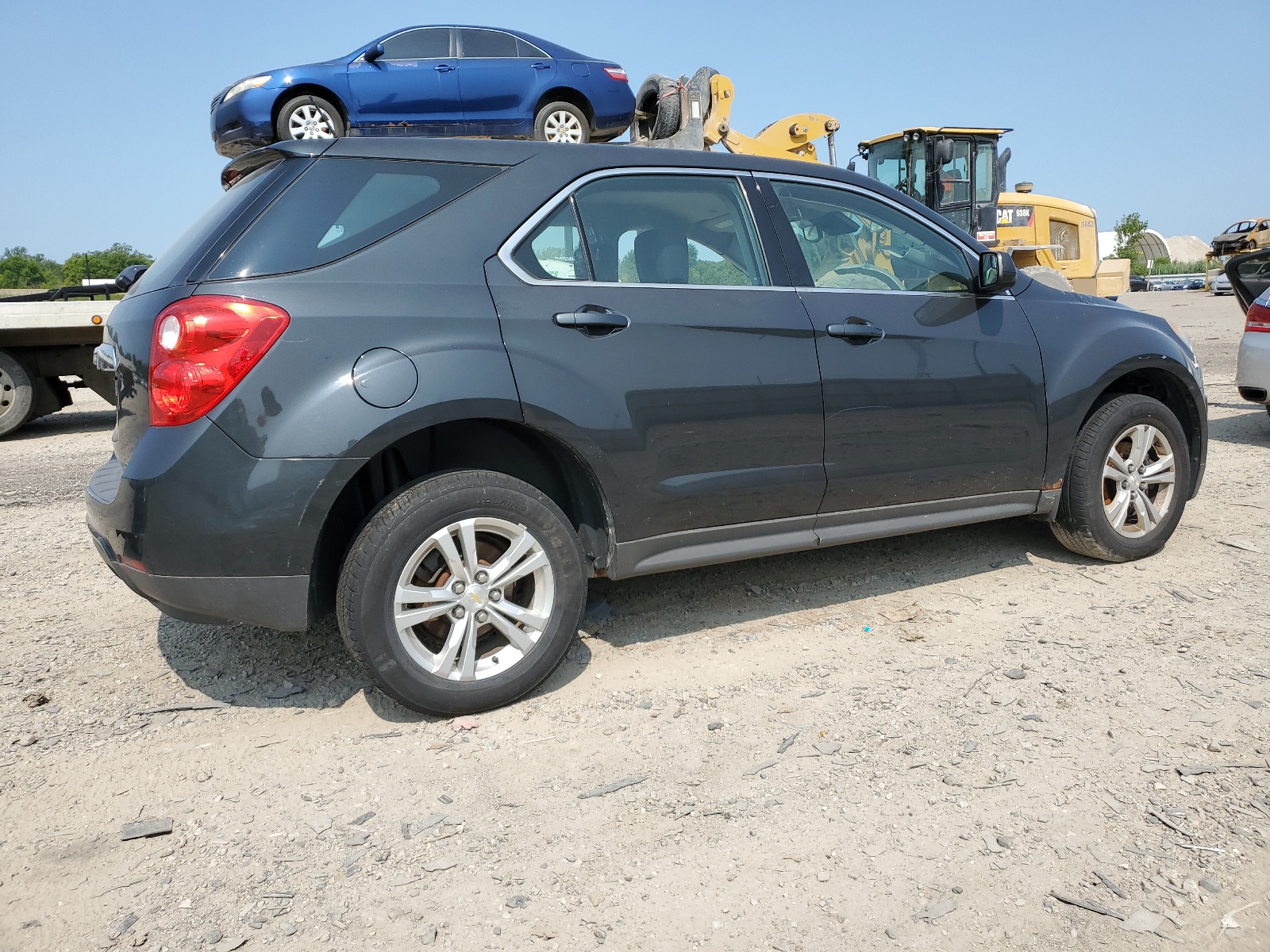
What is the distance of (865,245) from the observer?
4.01 meters

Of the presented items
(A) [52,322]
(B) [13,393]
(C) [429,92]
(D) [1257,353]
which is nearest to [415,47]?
(C) [429,92]

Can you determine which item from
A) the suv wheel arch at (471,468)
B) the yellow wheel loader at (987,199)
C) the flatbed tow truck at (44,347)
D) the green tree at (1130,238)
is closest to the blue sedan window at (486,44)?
the flatbed tow truck at (44,347)

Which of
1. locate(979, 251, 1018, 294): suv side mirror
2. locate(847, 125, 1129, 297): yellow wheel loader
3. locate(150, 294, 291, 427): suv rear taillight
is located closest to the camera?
locate(150, 294, 291, 427): suv rear taillight

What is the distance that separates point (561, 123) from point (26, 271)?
61831 millimetres

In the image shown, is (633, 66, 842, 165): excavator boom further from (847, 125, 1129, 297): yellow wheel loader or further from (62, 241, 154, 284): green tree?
(62, 241, 154, 284): green tree

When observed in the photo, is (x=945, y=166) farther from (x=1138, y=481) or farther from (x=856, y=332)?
(x=856, y=332)

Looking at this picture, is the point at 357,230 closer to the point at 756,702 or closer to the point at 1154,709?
the point at 756,702

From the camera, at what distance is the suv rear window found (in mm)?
2945

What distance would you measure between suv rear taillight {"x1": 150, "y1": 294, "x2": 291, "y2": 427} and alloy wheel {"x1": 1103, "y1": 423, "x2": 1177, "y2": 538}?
12.0ft

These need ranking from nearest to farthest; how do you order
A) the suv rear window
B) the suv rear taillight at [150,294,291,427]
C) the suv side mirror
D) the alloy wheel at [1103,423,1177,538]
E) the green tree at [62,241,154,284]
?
the suv rear taillight at [150,294,291,427] → the suv rear window → the suv side mirror → the alloy wheel at [1103,423,1177,538] → the green tree at [62,241,154,284]

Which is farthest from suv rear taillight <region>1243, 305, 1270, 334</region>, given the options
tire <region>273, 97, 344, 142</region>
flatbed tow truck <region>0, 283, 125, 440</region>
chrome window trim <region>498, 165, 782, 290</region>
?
flatbed tow truck <region>0, 283, 125, 440</region>

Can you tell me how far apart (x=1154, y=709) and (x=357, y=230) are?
117 inches

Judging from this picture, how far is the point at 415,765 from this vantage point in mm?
2947

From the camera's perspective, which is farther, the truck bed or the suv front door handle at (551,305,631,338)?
the truck bed
